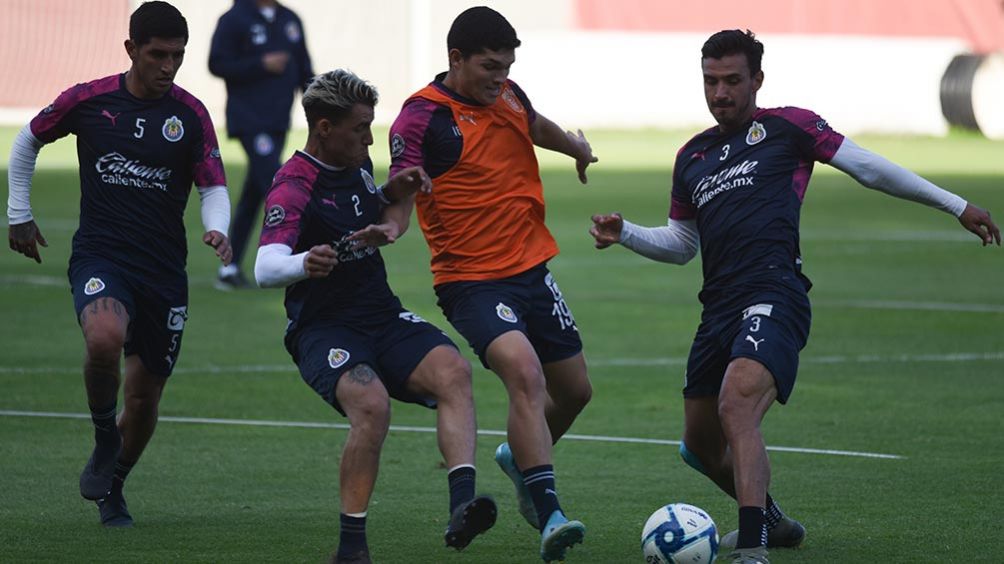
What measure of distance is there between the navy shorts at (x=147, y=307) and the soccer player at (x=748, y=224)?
1996 mm

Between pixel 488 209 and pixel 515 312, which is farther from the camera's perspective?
pixel 488 209

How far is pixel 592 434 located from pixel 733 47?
339cm

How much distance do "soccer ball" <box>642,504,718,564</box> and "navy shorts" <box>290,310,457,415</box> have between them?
3.29 feet

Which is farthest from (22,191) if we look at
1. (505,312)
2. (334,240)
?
(505,312)

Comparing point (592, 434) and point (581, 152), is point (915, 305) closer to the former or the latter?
point (592, 434)

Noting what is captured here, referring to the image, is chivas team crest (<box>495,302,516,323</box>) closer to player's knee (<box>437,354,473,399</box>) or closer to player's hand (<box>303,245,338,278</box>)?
player's knee (<box>437,354,473,399</box>)

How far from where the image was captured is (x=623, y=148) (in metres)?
36.0

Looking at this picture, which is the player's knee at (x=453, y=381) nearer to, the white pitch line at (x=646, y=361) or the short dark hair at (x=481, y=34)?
the short dark hair at (x=481, y=34)

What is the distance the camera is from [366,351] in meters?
6.79

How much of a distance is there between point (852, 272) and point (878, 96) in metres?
23.6

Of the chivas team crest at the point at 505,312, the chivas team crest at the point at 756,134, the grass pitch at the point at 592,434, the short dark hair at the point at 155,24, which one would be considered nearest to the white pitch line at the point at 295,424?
the grass pitch at the point at 592,434

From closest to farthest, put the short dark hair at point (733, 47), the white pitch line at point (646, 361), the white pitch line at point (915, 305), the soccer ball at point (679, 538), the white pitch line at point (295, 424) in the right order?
the soccer ball at point (679, 538) < the short dark hair at point (733, 47) < the white pitch line at point (295, 424) < the white pitch line at point (646, 361) < the white pitch line at point (915, 305)

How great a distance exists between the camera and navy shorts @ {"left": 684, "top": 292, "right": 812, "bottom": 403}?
6.65 metres

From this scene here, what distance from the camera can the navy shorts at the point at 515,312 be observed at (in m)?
7.18
